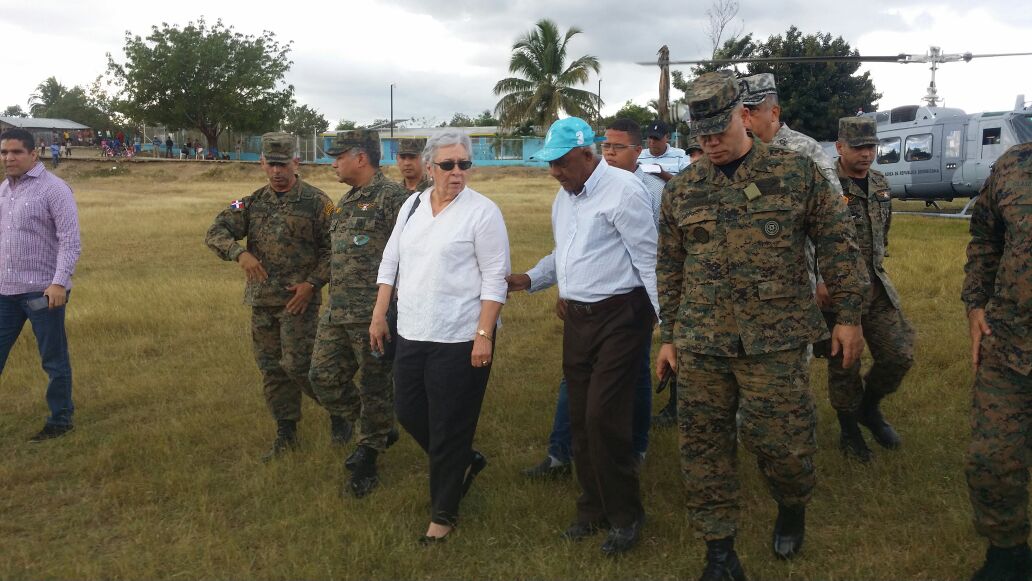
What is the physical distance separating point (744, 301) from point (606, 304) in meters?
0.70

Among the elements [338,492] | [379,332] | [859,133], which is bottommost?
[338,492]

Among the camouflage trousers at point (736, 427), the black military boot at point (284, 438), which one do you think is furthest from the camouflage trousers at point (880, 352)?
the black military boot at point (284, 438)

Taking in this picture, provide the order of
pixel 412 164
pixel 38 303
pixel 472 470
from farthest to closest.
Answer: pixel 412 164
pixel 38 303
pixel 472 470

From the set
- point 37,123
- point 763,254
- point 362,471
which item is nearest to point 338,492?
point 362,471

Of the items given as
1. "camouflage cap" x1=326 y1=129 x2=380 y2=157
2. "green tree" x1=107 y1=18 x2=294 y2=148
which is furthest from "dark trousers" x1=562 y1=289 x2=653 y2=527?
"green tree" x1=107 y1=18 x2=294 y2=148

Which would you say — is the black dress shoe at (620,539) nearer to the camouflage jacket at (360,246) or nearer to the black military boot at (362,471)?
the black military boot at (362,471)

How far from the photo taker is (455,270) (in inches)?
151

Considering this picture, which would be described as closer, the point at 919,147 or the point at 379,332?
the point at 379,332

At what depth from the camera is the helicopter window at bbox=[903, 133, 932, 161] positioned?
2092cm

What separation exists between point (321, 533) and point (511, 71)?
37924 millimetres

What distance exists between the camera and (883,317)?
479 cm

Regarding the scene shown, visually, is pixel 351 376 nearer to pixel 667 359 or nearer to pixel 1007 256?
pixel 667 359

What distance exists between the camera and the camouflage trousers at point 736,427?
3.21 m

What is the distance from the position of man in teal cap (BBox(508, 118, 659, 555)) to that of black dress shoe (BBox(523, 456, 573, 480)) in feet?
2.62
